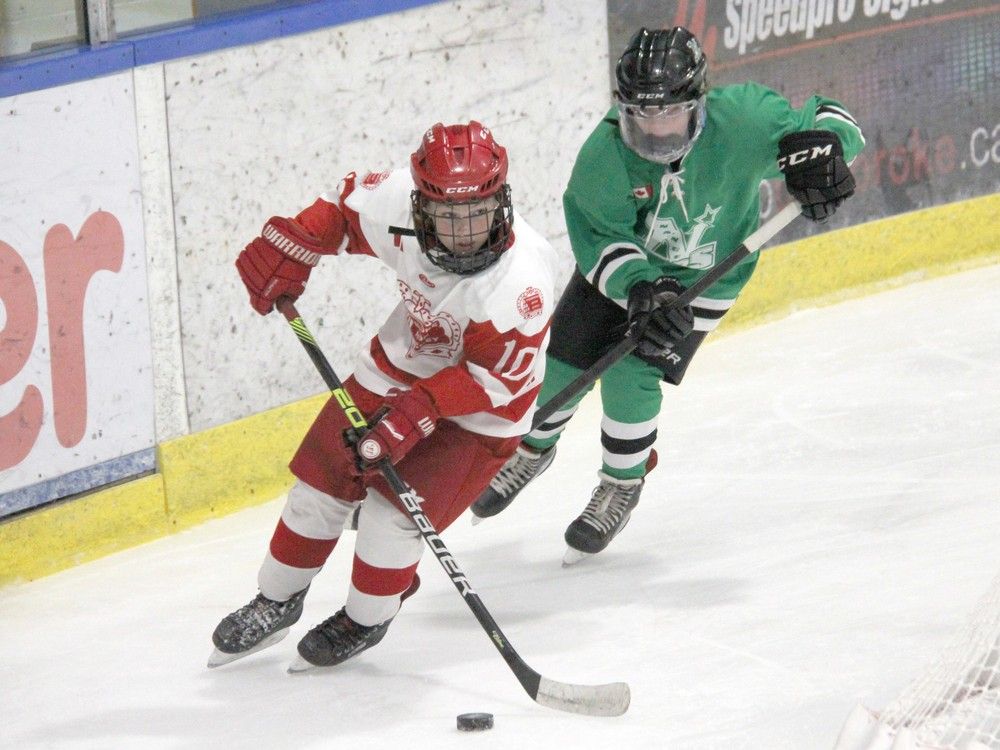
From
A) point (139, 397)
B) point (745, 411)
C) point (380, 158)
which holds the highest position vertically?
point (380, 158)

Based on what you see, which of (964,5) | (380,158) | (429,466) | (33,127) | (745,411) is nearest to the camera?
(429,466)

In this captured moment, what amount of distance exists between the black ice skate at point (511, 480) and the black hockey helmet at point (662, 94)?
31.2 inches

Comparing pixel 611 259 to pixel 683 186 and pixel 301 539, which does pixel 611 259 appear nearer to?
pixel 683 186

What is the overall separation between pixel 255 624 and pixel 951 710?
4.19 ft

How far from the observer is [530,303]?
2.80 m

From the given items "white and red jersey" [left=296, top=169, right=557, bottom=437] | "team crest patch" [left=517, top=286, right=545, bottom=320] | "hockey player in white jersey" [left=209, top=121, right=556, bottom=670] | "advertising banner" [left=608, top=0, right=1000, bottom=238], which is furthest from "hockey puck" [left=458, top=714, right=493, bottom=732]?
"advertising banner" [left=608, top=0, right=1000, bottom=238]

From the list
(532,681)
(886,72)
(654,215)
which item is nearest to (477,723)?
(532,681)

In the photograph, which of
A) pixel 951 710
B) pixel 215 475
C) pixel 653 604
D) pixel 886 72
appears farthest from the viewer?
pixel 886 72

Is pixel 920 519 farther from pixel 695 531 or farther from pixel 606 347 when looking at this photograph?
pixel 606 347

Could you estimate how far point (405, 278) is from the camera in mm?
2939

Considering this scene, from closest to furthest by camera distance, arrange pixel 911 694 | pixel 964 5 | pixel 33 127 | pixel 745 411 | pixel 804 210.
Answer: pixel 911 694
pixel 804 210
pixel 33 127
pixel 745 411
pixel 964 5

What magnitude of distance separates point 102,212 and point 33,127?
258 millimetres

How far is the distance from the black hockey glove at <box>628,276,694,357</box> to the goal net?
0.94 m

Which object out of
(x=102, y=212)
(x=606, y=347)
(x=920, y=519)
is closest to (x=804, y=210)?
(x=606, y=347)
